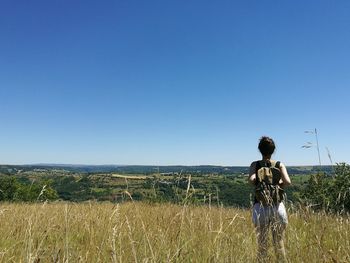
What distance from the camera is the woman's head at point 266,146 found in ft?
16.9

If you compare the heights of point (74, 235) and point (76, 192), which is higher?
point (76, 192)

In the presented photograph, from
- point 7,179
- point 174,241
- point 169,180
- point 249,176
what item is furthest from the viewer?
point 7,179

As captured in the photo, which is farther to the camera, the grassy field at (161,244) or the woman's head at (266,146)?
the woman's head at (266,146)

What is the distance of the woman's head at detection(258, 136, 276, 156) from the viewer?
5137mm

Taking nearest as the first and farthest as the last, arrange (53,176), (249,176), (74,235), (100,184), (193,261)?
(193,261), (74,235), (249,176), (53,176), (100,184)

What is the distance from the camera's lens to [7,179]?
48781 millimetres

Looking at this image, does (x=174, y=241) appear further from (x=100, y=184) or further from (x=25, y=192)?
(x=25, y=192)

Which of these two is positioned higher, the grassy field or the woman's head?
the woman's head

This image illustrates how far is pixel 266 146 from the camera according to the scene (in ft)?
16.9

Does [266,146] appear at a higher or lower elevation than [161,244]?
higher

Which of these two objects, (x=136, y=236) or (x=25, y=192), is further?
(x=25, y=192)

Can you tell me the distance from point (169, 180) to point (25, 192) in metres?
50.1

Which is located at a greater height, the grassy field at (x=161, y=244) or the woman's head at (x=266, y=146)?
the woman's head at (x=266, y=146)

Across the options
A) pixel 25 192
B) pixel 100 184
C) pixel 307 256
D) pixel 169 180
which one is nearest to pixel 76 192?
pixel 100 184
